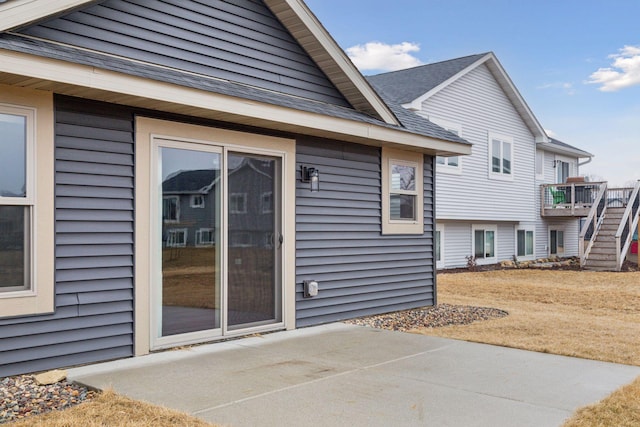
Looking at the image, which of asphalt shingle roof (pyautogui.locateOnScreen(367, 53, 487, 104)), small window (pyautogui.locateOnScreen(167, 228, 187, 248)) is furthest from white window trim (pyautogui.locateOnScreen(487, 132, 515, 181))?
small window (pyautogui.locateOnScreen(167, 228, 187, 248))

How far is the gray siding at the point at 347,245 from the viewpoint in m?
6.97

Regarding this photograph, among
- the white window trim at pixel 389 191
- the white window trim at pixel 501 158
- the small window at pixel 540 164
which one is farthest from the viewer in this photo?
the small window at pixel 540 164

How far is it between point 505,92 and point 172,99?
51.2ft

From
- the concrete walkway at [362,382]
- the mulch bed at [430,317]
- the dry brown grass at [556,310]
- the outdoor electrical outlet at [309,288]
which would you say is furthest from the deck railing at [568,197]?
the concrete walkway at [362,382]

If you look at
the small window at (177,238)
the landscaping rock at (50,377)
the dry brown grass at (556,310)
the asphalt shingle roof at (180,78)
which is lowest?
the dry brown grass at (556,310)

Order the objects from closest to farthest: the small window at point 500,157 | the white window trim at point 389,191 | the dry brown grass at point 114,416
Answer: the dry brown grass at point 114,416 < the white window trim at point 389,191 < the small window at point 500,157

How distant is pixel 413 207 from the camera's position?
8586mm

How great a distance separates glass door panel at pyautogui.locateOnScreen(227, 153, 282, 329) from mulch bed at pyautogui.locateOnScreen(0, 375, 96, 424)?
80.7 inches

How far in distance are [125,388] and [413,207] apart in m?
5.36

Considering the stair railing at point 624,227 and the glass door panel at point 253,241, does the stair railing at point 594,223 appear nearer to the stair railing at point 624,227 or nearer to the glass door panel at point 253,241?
the stair railing at point 624,227

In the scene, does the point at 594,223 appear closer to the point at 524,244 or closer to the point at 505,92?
the point at 524,244

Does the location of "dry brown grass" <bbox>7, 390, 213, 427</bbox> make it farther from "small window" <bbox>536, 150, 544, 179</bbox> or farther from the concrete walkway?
"small window" <bbox>536, 150, 544, 179</bbox>

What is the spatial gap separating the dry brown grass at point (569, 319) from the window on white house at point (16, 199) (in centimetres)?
410

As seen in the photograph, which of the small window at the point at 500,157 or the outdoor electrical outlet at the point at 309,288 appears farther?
the small window at the point at 500,157
